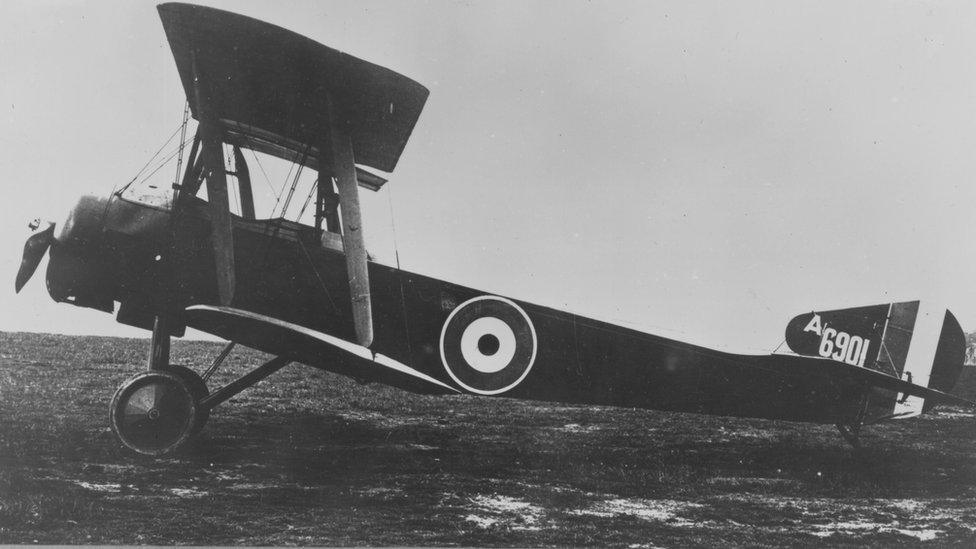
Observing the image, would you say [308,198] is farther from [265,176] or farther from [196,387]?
[196,387]

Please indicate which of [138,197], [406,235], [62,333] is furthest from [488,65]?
[62,333]

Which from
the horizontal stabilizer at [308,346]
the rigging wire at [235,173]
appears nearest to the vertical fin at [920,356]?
the horizontal stabilizer at [308,346]

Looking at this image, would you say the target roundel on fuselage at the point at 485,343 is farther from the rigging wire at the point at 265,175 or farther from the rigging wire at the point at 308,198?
the rigging wire at the point at 265,175

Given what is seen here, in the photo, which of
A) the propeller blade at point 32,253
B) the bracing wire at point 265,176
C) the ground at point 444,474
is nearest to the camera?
the ground at point 444,474

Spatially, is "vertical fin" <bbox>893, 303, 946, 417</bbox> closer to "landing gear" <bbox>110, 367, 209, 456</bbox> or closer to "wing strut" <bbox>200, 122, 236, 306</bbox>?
"wing strut" <bbox>200, 122, 236, 306</bbox>

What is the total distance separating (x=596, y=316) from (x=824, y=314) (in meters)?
1.61

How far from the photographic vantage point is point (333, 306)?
378 centimetres

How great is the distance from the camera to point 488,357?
154 inches

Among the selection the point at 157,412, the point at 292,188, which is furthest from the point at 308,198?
the point at 157,412

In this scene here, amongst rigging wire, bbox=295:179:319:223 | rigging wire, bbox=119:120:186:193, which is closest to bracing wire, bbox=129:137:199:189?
rigging wire, bbox=119:120:186:193

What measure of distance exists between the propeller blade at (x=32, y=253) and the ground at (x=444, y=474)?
341mm

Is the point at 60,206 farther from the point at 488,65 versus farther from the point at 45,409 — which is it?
the point at 488,65

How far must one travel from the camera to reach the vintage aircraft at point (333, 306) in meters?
3.39

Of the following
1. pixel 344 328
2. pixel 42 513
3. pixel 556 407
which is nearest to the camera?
pixel 42 513
